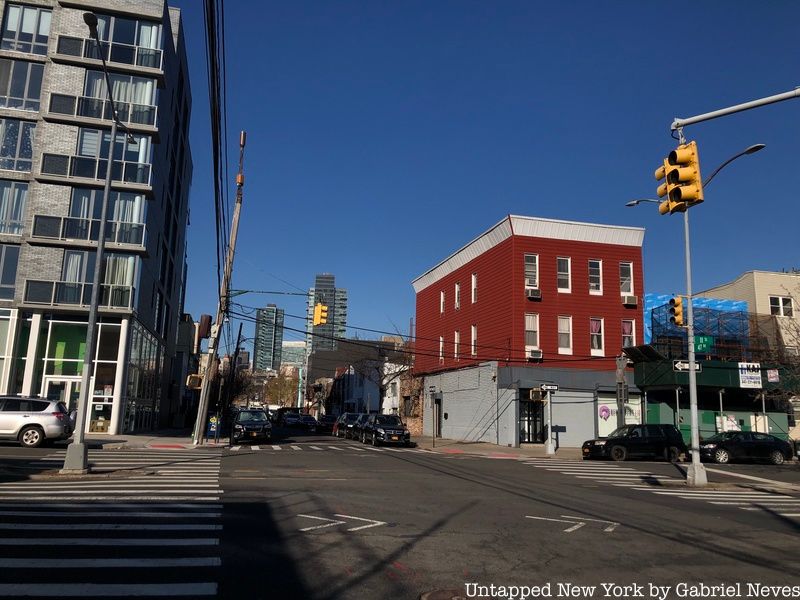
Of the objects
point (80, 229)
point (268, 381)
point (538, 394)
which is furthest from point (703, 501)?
point (268, 381)

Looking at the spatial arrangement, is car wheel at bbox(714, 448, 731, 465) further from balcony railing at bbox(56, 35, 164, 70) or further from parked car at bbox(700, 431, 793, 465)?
balcony railing at bbox(56, 35, 164, 70)

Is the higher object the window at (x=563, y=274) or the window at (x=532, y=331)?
the window at (x=563, y=274)

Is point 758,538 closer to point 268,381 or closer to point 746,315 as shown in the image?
point 746,315

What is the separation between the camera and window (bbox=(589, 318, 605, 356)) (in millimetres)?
36906

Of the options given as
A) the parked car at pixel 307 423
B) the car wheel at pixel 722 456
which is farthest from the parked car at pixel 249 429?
the parked car at pixel 307 423

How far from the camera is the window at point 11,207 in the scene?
32.3 meters

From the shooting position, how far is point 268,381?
15150 cm

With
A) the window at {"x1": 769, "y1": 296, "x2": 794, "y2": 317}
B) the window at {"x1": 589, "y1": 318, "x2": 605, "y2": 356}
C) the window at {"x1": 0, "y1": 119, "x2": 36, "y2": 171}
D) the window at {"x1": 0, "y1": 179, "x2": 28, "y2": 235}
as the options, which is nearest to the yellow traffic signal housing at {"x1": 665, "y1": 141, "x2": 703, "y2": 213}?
the window at {"x1": 589, "y1": 318, "x2": 605, "y2": 356}

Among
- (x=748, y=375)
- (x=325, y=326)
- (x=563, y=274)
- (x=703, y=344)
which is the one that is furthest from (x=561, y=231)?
(x=325, y=326)

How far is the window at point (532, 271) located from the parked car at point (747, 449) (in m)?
12.4

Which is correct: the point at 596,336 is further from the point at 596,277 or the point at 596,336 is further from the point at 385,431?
the point at 385,431

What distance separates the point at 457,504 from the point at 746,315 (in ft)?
111

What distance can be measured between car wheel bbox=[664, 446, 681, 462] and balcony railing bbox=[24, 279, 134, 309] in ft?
87.8

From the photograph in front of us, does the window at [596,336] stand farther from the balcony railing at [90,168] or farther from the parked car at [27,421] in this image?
the parked car at [27,421]
